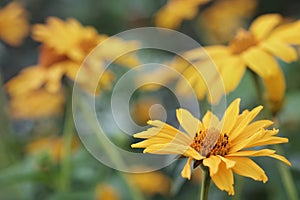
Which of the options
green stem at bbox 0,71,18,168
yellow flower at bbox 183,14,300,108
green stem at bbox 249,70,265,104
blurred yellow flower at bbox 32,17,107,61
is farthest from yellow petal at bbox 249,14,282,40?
green stem at bbox 0,71,18,168

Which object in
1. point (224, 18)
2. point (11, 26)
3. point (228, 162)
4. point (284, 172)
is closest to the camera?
point (228, 162)

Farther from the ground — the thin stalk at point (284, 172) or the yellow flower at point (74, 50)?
the yellow flower at point (74, 50)

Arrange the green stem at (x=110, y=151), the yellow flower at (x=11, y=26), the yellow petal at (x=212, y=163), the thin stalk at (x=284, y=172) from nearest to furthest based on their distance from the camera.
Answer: the yellow petal at (x=212, y=163) < the thin stalk at (x=284, y=172) < the green stem at (x=110, y=151) < the yellow flower at (x=11, y=26)

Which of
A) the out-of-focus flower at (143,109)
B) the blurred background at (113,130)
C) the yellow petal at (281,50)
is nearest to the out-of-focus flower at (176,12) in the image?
the blurred background at (113,130)

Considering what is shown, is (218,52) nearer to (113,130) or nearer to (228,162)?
(113,130)

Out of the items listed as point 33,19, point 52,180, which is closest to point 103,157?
point 52,180

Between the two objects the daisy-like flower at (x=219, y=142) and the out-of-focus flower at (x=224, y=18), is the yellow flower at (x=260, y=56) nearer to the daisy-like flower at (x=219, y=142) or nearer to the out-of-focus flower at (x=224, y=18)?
the daisy-like flower at (x=219, y=142)

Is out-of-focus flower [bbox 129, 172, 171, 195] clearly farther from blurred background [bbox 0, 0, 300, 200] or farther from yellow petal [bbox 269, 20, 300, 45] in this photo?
yellow petal [bbox 269, 20, 300, 45]

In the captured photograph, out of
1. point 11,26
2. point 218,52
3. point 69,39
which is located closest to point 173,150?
point 218,52
